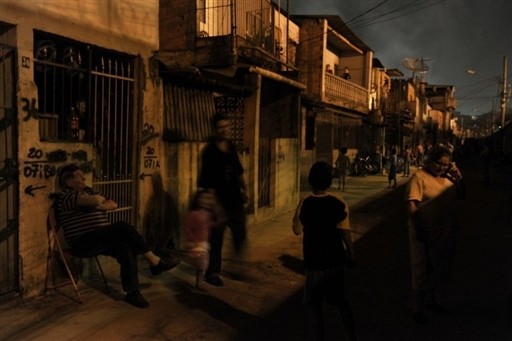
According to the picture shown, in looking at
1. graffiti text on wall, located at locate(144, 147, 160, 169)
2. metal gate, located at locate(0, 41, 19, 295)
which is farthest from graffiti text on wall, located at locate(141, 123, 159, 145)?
metal gate, located at locate(0, 41, 19, 295)

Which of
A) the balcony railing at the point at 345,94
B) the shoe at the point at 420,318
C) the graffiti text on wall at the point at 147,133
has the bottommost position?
the shoe at the point at 420,318

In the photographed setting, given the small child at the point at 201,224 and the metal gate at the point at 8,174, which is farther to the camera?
the small child at the point at 201,224

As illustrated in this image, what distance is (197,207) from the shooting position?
17.7 feet

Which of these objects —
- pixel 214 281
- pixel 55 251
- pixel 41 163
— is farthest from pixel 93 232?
pixel 214 281

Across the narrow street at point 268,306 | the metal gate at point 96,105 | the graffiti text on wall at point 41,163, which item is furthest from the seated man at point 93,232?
the metal gate at point 96,105

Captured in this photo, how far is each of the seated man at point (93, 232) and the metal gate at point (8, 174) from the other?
45 cm

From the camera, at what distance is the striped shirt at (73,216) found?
16.8 ft

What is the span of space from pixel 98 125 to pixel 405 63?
3381 cm

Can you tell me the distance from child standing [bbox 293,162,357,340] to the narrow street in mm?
730

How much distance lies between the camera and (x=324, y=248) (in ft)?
12.6

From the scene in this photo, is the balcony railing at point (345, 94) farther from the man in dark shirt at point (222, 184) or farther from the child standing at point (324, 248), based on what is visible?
the child standing at point (324, 248)

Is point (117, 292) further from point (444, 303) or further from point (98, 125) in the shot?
point (444, 303)

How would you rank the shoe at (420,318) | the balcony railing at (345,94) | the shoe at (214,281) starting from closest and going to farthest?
the shoe at (420,318) → the shoe at (214,281) → the balcony railing at (345,94)

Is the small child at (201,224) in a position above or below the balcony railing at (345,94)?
below
